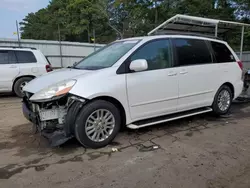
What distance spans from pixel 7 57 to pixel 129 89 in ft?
18.9

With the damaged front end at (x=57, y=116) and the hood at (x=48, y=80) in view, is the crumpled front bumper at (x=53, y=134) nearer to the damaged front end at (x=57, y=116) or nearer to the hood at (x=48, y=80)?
the damaged front end at (x=57, y=116)

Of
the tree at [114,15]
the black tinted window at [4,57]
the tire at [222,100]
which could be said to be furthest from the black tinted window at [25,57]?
the tree at [114,15]

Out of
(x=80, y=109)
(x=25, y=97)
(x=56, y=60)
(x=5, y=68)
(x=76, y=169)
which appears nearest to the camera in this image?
(x=76, y=169)

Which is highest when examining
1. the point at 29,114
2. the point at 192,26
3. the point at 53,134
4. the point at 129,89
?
the point at 192,26

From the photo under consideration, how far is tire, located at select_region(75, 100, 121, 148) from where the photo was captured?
304cm

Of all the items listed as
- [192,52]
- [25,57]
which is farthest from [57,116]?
[25,57]

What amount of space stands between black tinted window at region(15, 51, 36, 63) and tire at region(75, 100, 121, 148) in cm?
539

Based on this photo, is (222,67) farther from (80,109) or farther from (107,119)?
(80,109)

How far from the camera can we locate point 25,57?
753 cm

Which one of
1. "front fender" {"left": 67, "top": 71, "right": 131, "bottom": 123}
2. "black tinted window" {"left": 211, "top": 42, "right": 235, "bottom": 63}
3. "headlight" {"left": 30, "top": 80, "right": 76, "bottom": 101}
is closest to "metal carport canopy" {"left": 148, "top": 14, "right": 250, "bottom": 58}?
"black tinted window" {"left": 211, "top": 42, "right": 235, "bottom": 63}

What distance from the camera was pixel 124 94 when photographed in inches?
132

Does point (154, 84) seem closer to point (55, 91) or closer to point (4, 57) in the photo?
point (55, 91)

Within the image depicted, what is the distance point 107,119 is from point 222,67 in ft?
9.36

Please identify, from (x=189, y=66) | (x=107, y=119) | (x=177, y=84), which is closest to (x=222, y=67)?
(x=189, y=66)
